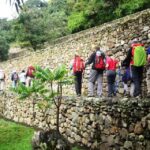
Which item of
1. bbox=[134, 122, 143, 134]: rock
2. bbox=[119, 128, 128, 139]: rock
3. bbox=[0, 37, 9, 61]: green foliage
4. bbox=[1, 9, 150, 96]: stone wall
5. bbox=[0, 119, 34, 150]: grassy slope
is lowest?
bbox=[0, 119, 34, 150]: grassy slope

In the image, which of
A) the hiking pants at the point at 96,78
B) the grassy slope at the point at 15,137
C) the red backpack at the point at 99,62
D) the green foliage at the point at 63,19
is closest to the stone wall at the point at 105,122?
the grassy slope at the point at 15,137

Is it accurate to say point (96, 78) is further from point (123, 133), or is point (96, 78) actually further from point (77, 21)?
point (77, 21)

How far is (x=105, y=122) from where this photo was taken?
32.2 feet

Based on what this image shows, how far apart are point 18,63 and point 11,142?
682 inches

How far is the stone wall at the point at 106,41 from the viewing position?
14.6 meters

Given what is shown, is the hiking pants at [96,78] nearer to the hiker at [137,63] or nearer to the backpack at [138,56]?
the hiker at [137,63]

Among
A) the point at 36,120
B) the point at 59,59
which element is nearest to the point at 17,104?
the point at 36,120

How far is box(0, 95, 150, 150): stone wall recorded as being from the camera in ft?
28.2

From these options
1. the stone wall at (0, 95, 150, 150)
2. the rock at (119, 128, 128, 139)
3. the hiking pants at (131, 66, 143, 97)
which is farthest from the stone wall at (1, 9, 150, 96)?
the rock at (119, 128, 128, 139)

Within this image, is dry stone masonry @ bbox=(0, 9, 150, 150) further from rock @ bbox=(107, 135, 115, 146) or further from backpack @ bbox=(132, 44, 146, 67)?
backpack @ bbox=(132, 44, 146, 67)

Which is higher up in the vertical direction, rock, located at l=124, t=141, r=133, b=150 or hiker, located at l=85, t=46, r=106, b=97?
hiker, located at l=85, t=46, r=106, b=97

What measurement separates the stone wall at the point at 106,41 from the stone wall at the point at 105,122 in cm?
373

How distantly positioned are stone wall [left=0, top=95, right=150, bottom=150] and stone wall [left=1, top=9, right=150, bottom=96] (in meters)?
3.73

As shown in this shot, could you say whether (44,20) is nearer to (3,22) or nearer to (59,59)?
(59,59)
